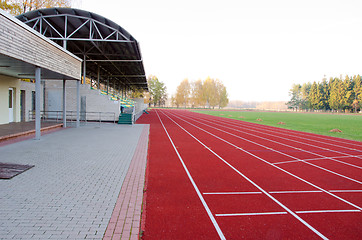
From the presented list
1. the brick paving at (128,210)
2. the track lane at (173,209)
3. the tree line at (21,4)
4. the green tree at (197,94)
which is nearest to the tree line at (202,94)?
the green tree at (197,94)

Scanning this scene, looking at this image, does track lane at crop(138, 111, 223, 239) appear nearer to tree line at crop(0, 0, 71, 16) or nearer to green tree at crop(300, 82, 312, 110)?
tree line at crop(0, 0, 71, 16)

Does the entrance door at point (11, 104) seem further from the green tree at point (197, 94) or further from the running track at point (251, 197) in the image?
the green tree at point (197, 94)

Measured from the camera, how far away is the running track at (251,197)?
11.6ft

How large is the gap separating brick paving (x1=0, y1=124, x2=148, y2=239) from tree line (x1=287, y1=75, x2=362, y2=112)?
93.3 meters

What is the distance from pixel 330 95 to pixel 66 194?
330 ft

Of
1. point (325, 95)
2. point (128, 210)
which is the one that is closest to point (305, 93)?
point (325, 95)

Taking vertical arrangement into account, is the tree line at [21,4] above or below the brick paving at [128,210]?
above

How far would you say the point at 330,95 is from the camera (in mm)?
83812

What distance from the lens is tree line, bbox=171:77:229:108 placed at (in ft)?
300

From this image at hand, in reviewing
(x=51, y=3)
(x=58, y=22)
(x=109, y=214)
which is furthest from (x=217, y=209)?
(x=51, y=3)

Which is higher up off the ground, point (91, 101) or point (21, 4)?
point (21, 4)

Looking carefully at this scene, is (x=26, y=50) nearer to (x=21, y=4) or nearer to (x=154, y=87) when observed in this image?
(x=21, y=4)

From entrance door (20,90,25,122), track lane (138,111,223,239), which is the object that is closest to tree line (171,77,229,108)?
entrance door (20,90,25,122)

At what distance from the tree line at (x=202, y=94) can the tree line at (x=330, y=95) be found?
3656 cm
